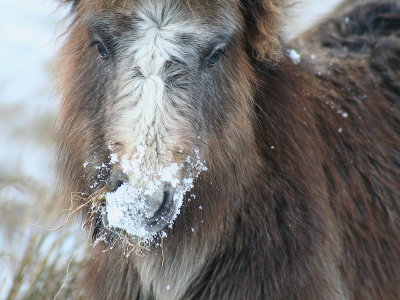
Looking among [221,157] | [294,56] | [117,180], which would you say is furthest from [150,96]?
[294,56]

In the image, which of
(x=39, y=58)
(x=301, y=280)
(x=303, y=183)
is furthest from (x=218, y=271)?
(x=39, y=58)

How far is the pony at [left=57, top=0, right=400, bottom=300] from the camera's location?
2.85 metres

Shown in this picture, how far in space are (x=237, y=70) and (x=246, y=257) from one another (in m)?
0.97

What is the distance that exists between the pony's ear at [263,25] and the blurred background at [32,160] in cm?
32

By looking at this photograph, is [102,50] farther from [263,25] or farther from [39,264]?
[39,264]

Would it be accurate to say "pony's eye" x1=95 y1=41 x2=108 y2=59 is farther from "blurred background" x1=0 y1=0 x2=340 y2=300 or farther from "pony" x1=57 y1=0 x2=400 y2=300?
"blurred background" x1=0 y1=0 x2=340 y2=300

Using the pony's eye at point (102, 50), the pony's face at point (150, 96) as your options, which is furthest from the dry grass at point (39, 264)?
the pony's eye at point (102, 50)

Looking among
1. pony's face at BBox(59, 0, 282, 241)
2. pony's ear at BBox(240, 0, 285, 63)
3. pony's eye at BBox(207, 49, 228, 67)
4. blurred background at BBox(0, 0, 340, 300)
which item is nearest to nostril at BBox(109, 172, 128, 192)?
pony's face at BBox(59, 0, 282, 241)

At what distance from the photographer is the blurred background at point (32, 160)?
4430 millimetres

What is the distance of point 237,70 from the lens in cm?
323

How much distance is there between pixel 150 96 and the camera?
2809 mm

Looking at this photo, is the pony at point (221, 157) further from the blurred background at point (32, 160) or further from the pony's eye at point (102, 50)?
the blurred background at point (32, 160)

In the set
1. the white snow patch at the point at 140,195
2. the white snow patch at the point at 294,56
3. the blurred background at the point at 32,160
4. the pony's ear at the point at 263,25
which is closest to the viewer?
the white snow patch at the point at 140,195

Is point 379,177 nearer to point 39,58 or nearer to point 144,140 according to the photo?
point 144,140
